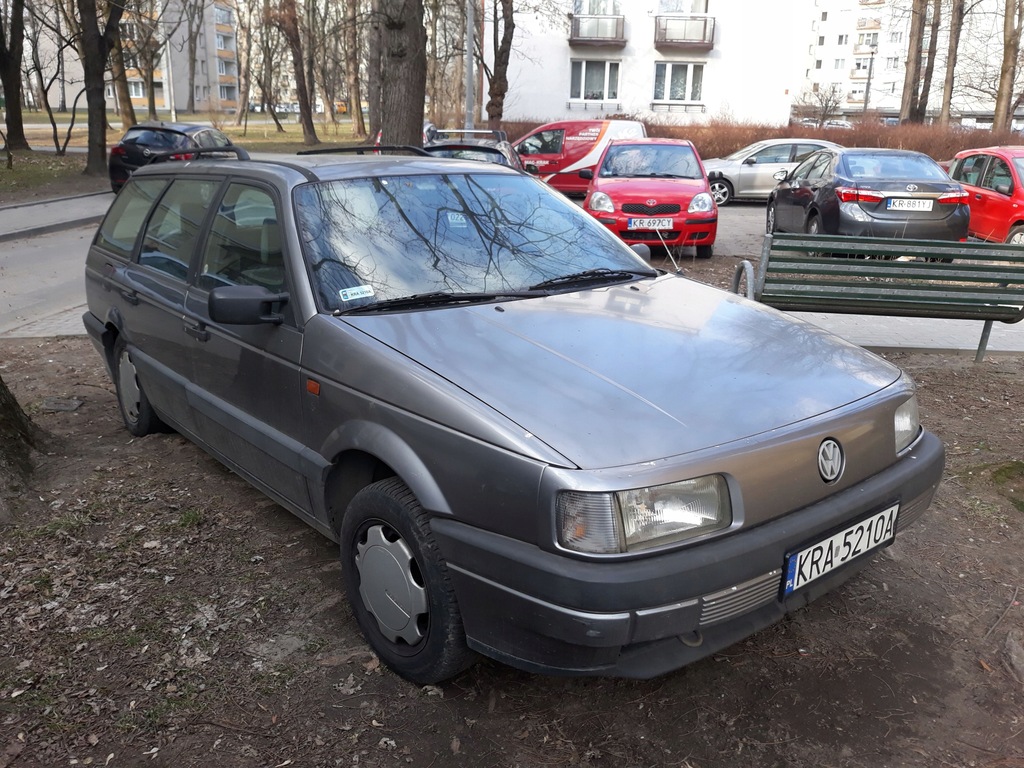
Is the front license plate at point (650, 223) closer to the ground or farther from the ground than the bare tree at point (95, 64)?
closer to the ground

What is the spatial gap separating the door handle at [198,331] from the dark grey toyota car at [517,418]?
0.01 metres

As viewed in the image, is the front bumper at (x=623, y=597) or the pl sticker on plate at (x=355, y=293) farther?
the pl sticker on plate at (x=355, y=293)

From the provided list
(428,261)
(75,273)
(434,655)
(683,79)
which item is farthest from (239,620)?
(683,79)

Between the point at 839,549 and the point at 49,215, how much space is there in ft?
54.7

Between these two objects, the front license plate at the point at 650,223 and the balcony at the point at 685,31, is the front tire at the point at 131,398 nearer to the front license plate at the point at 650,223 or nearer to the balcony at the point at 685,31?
the front license plate at the point at 650,223

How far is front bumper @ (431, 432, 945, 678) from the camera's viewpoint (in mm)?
2305

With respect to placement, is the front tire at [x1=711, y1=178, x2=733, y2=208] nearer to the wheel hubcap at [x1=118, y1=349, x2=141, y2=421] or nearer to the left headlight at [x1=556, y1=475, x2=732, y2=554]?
the wheel hubcap at [x1=118, y1=349, x2=141, y2=421]

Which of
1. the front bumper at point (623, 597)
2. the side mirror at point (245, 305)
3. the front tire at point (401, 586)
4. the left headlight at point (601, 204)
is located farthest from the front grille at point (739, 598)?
the left headlight at point (601, 204)

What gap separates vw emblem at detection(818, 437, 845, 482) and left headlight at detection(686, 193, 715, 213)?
912 centimetres

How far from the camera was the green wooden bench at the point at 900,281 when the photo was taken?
6457 millimetres

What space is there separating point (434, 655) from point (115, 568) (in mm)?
1706

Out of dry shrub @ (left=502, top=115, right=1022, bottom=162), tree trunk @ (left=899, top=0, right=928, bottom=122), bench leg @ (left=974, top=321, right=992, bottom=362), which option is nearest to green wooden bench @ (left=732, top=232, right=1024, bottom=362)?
bench leg @ (left=974, top=321, right=992, bottom=362)

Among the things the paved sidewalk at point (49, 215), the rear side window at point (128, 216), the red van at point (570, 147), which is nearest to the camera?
the rear side window at point (128, 216)

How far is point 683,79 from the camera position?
38.8 metres
